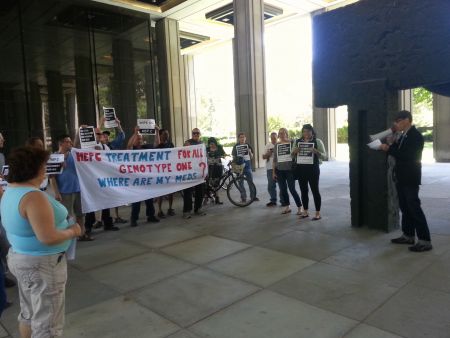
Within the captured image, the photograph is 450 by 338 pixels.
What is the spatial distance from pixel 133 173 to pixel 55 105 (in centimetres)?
768

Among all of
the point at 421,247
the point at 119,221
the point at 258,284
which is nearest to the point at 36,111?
the point at 119,221

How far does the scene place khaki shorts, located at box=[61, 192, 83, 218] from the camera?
6.30 meters

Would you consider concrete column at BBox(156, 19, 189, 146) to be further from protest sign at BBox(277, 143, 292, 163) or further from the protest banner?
protest sign at BBox(277, 143, 292, 163)

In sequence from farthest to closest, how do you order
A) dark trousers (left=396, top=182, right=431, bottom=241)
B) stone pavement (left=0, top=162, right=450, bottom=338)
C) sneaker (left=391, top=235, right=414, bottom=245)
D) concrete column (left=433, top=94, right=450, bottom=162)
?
1. concrete column (left=433, top=94, right=450, bottom=162)
2. sneaker (left=391, top=235, right=414, bottom=245)
3. dark trousers (left=396, top=182, right=431, bottom=241)
4. stone pavement (left=0, top=162, right=450, bottom=338)

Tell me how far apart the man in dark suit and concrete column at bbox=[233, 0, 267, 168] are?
1035 cm

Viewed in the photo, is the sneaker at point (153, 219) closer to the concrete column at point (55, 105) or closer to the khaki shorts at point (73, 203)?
the khaki shorts at point (73, 203)

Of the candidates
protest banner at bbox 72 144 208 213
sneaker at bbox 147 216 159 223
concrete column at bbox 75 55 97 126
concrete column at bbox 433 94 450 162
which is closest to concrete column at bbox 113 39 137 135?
concrete column at bbox 75 55 97 126

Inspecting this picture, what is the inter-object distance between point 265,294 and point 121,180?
12.8 ft

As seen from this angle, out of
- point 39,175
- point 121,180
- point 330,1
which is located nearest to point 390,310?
point 39,175

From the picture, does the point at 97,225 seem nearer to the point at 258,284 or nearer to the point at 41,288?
the point at 258,284

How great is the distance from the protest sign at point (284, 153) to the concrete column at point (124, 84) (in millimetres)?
8713

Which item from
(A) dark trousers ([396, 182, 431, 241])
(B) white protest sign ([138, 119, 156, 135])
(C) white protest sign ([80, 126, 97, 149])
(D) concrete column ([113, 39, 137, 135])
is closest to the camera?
(A) dark trousers ([396, 182, 431, 241])

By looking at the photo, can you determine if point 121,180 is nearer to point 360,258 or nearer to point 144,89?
point 360,258

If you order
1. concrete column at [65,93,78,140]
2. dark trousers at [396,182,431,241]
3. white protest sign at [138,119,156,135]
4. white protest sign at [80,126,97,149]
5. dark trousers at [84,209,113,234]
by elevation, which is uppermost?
Result: concrete column at [65,93,78,140]
